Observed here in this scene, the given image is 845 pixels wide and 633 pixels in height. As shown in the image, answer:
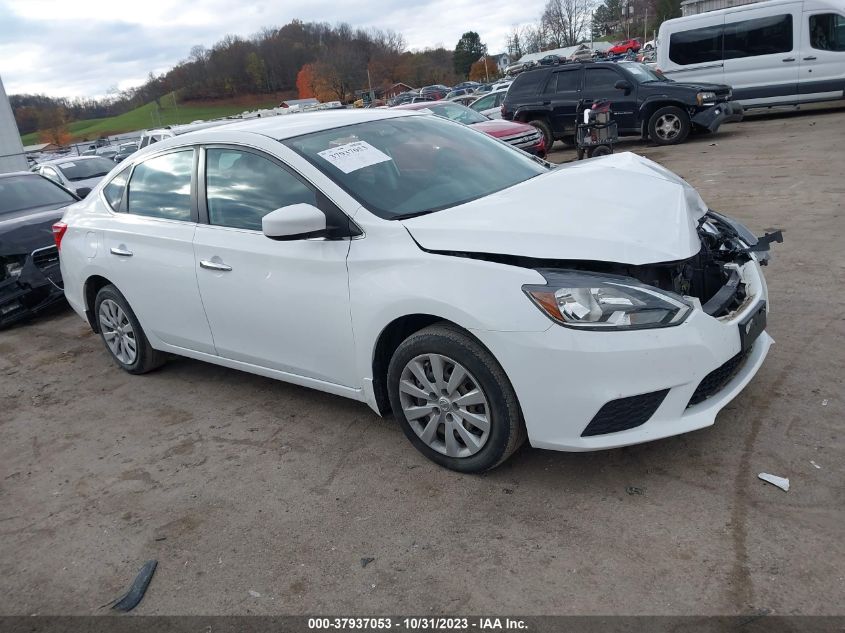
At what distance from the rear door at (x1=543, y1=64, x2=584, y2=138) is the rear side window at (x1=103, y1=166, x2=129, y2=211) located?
11.2 metres

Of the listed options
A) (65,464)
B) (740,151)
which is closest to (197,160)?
(65,464)

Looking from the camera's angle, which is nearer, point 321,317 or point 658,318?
point 658,318

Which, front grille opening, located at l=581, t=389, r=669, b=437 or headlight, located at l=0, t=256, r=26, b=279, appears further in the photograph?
headlight, located at l=0, t=256, r=26, b=279

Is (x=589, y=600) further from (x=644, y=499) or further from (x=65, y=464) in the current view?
(x=65, y=464)

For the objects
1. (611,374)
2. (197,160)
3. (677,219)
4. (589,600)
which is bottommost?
(589,600)

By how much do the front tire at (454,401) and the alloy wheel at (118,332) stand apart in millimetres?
2510

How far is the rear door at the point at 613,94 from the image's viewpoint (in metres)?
14.1

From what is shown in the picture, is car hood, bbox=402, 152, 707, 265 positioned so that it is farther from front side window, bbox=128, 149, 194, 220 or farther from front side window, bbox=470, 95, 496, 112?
front side window, bbox=470, 95, 496, 112

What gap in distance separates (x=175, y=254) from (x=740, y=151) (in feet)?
35.4

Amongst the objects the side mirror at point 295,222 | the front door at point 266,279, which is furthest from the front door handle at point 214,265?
the side mirror at point 295,222

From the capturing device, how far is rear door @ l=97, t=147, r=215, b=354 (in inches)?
167

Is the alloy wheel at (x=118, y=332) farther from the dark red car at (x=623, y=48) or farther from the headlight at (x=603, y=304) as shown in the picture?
the dark red car at (x=623, y=48)

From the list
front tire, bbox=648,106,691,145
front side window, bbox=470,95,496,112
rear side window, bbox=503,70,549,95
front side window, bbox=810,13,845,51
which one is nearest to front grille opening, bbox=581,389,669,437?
front tire, bbox=648,106,691,145

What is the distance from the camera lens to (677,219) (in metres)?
3.26
